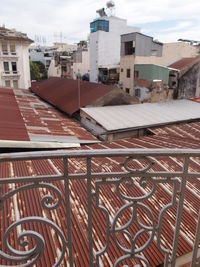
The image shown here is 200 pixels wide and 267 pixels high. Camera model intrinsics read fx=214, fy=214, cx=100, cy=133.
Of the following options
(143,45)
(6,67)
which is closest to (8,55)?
(6,67)

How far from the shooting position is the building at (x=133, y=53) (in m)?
18.5

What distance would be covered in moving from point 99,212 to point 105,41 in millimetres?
28164

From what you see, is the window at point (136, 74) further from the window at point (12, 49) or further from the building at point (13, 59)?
the window at point (12, 49)

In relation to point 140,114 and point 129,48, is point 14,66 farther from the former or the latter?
point 140,114

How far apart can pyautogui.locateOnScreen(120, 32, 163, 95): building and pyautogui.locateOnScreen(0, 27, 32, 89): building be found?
1213 centimetres

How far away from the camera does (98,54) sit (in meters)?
28.0

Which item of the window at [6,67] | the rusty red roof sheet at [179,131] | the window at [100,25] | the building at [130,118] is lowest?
the rusty red roof sheet at [179,131]

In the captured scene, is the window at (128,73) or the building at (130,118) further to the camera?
the window at (128,73)

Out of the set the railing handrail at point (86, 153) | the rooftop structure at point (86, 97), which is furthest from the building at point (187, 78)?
the railing handrail at point (86, 153)

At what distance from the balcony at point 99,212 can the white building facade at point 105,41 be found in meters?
25.3

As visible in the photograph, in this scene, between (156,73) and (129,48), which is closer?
(156,73)

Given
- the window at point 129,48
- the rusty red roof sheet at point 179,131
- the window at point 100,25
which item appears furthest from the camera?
the window at point 100,25

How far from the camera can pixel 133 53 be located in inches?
752

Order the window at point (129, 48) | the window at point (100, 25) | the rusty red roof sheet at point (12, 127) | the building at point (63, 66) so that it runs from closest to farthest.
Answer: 1. the rusty red roof sheet at point (12, 127)
2. the window at point (129, 48)
3. the window at point (100, 25)
4. the building at point (63, 66)
